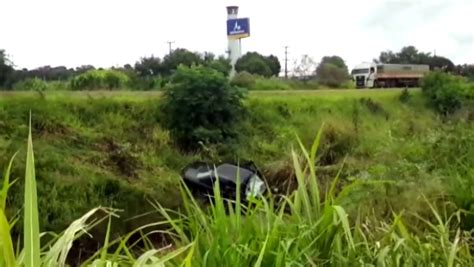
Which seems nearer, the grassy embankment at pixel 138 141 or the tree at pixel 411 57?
the grassy embankment at pixel 138 141

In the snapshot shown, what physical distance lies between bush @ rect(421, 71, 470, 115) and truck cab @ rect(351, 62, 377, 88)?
6828 mm

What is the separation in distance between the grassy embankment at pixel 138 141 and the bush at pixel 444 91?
728mm

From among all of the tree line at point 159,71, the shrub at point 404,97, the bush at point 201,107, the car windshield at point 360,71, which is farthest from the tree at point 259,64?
the bush at point 201,107

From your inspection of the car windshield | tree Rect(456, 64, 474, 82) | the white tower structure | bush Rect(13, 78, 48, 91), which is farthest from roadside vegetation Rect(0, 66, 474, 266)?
the car windshield

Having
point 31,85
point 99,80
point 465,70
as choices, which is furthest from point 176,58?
point 465,70

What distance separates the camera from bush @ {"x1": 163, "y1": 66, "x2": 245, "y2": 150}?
14578mm

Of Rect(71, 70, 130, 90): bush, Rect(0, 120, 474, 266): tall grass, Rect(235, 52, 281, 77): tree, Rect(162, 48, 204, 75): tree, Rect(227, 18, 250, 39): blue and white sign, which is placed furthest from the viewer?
Rect(235, 52, 281, 77): tree

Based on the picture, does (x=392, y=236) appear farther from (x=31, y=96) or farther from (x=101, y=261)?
(x=31, y=96)

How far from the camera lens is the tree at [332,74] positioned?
2650cm

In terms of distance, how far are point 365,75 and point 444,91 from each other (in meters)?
8.99

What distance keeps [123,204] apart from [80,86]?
7.33 metres

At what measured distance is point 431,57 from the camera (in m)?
34.5

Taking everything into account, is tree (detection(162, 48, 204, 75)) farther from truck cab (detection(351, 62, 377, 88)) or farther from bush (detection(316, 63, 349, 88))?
truck cab (detection(351, 62, 377, 88))

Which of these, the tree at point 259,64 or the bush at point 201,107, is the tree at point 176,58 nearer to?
the tree at point 259,64
